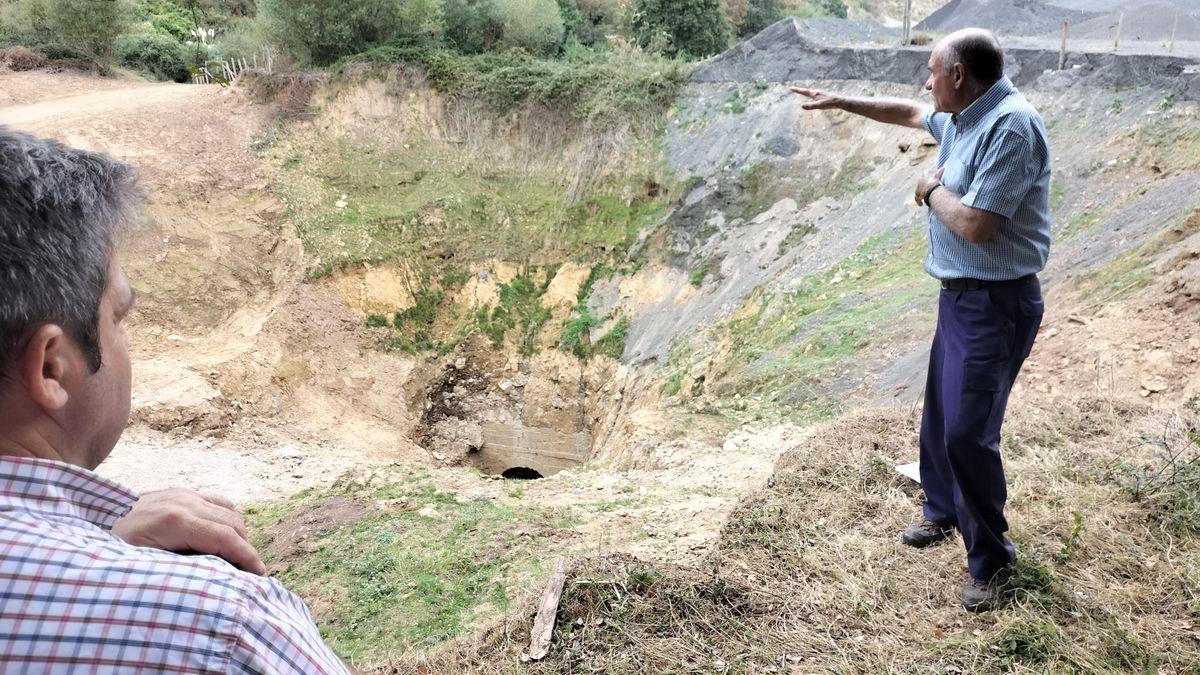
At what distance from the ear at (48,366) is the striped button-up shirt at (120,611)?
0.36ft

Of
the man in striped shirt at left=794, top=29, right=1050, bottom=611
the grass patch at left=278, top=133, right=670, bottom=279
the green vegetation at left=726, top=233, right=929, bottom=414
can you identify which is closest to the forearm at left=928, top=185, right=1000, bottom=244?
the man in striped shirt at left=794, top=29, right=1050, bottom=611

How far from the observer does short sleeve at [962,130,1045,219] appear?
2.73m

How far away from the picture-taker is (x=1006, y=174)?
2.73 meters

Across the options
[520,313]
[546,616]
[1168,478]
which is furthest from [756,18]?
[546,616]

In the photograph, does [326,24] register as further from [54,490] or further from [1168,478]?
[54,490]

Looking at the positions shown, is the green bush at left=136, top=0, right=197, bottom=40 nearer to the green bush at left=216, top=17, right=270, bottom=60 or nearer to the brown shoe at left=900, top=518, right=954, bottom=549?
the green bush at left=216, top=17, right=270, bottom=60

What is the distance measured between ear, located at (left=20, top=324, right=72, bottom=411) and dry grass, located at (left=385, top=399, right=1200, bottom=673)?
251 centimetres

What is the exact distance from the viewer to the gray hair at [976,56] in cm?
287

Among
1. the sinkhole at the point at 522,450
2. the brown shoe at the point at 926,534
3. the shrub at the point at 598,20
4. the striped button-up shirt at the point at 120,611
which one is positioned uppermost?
the striped button-up shirt at the point at 120,611

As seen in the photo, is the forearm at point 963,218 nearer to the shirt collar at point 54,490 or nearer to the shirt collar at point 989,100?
the shirt collar at point 989,100

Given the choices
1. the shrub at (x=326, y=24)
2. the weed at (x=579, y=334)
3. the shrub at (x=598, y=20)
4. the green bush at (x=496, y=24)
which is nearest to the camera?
the weed at (x=579, y=334)

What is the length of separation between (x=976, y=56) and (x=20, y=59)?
903 inches

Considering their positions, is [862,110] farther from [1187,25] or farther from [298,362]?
[1187,25]

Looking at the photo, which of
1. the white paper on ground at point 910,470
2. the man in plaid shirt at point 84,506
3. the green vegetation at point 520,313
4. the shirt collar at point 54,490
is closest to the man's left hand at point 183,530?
the man in plaid shirt at point 84,506
